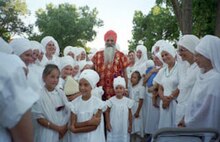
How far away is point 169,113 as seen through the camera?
6676 mm

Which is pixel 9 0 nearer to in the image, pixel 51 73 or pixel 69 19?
pixel 69 19

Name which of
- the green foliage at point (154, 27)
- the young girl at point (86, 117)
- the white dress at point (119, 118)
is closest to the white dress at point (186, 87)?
the young girl at point (86, 117)

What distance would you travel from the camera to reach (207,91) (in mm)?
4262

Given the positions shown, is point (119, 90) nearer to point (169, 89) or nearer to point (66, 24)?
point (169, 89)

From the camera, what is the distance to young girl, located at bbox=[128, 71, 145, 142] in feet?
27.3

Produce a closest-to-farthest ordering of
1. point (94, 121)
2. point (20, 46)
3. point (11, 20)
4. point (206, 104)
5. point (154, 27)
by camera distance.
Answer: point (206, 104) < point (20, 46) < point (94, 121) < point (154, 27) < point (11, 20)

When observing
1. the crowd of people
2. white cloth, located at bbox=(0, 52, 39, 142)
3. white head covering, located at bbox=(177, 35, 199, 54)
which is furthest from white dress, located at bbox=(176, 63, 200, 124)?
white cloth, located at bbox=(0, 52, 39, 142)

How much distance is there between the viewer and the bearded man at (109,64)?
7094 mm

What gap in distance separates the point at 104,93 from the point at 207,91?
3.15 metres

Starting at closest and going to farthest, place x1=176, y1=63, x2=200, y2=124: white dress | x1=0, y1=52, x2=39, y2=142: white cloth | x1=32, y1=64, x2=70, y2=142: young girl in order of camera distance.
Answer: x1=0, y1=52, x2=39, y2=142: white cloth, x1=32, y1=64, x2=70, y2=142: young girl, x1=176, y1=63, x2=200, y2=124: white dress

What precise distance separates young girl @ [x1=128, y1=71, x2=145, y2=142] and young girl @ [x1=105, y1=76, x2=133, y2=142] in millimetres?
1102

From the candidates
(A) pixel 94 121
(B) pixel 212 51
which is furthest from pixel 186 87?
(A) pixel 94 121

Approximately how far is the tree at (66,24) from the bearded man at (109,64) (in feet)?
94.1

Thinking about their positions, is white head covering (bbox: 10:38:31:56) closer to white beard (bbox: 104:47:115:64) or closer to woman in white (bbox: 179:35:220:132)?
woman in white (bbox: 179:35:220:132)
